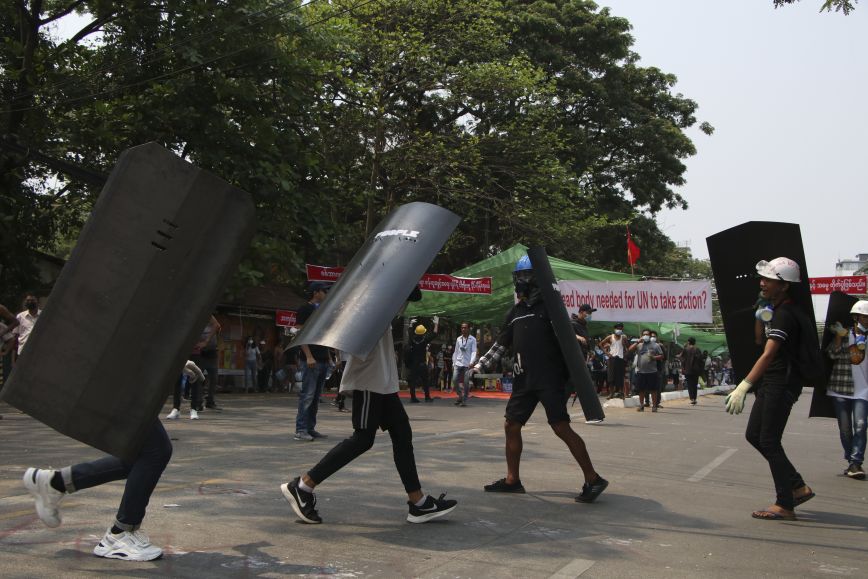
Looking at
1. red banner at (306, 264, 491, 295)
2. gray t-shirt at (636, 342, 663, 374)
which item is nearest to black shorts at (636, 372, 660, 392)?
gray t-shirt at (636, 342, 663, 374)

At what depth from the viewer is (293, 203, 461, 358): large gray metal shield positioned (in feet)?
17.9

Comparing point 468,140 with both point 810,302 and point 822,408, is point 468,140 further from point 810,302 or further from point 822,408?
point 810,302

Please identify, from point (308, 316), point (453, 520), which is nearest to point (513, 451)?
point (453, 520)

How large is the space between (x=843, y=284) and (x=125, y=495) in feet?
93.1

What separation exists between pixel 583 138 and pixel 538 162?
26.2 feet

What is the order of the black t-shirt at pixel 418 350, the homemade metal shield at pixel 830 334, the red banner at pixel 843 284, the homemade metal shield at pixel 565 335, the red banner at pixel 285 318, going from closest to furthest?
the homemade metal shield at pixel 565 335 < the homemade metal shield at pixel 830 334 < the black t-shirt at pixel 418 350 < the red banner at pixel 285 318 < the red banner at pixel 843 284

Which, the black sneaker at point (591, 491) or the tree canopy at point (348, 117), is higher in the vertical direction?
the tree canopy at point (348, 117)

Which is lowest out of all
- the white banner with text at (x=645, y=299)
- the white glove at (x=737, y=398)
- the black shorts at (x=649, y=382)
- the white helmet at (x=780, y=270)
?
the black shorts at (x=649, y=382)

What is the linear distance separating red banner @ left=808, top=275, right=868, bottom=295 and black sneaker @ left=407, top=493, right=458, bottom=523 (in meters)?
24.6

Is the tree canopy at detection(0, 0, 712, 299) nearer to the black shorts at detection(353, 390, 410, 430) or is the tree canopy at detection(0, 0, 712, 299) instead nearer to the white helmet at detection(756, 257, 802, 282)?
the black shorts at detection(353, 390, 410, 430)

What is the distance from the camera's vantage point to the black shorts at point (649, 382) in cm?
1969

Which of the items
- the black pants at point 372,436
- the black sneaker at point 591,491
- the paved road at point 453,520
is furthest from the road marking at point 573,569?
the black sneaker at point 591,491

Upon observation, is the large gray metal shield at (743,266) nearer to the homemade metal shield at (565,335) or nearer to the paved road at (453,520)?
the homemade metal shield at (565,335)

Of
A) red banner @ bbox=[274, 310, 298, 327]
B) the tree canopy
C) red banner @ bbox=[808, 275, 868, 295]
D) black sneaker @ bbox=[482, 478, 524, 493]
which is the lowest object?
black sneaker @ bbox=[482, 478, 524, 493]
